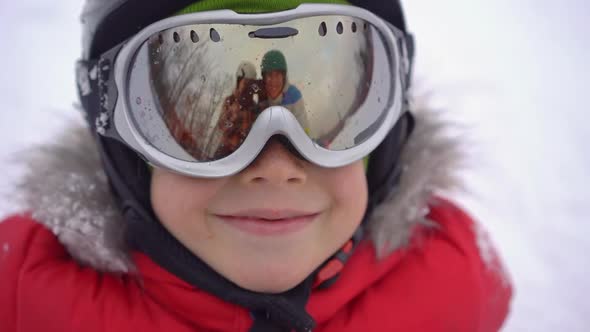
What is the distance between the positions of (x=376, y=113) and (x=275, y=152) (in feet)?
0.82

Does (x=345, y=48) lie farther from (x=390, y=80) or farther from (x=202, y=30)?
(x=202, y=30)

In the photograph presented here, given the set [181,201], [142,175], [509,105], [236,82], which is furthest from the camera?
[509,105]

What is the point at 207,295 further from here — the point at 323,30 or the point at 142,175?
the point at 323,30

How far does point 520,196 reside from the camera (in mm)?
2441

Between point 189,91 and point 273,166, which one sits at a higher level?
point 189,91

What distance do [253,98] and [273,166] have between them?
0.44 feet

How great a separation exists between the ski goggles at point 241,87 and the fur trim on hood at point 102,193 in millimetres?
281

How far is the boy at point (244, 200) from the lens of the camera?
1014mm

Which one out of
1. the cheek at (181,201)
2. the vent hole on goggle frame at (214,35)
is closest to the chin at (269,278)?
the cheek at (181,201)

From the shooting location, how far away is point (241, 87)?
987mm

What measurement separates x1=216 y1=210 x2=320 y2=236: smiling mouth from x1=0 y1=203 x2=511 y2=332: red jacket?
0.79 feet

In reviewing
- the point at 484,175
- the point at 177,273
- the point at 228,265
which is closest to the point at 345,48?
the point at 228,265

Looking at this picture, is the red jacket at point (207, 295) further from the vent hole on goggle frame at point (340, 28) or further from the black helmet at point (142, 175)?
the vent hole on goggle frame at point (340, 28)

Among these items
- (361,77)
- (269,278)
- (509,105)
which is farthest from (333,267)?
(509,105)
